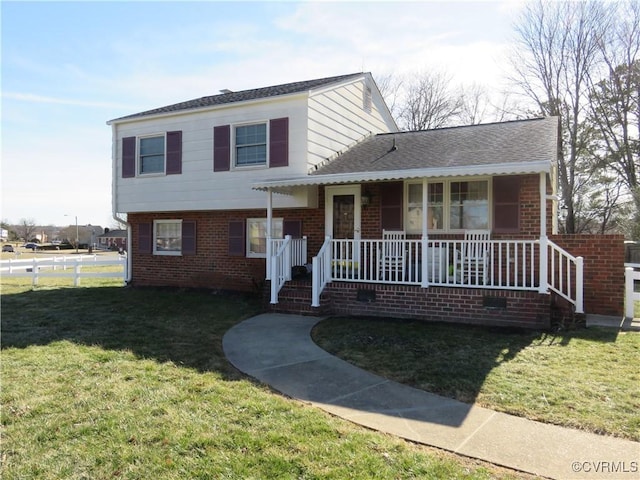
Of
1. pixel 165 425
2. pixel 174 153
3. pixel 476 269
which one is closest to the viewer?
pixel 165 425

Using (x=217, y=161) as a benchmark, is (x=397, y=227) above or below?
below

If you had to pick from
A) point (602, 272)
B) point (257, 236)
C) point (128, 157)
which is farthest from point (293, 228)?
point (602, 272)

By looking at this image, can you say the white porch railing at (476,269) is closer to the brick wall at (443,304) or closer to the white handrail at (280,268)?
the brick wall at (443,304)

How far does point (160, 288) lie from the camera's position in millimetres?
12898

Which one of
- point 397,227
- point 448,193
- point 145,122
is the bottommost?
point 397,227

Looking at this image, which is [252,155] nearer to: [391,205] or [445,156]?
[391,205]

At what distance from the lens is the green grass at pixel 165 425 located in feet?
10.1

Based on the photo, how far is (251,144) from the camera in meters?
11.3

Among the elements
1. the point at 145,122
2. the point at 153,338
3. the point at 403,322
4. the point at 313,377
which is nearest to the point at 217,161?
the point at 145,122

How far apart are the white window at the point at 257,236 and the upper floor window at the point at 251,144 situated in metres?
1.60

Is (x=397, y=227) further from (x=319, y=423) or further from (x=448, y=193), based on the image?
(x=319, y=423)

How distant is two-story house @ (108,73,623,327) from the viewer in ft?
26.2

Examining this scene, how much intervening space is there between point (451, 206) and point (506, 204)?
3.80 feet

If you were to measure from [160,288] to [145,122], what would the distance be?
15.9 feet
